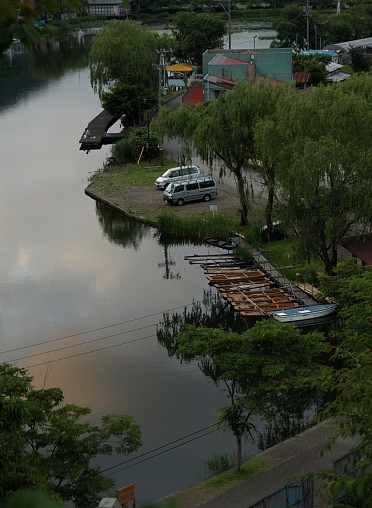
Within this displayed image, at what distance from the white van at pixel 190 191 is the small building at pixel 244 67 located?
47.7ft

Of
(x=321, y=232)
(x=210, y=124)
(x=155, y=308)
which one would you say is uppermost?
(x=210, y=124)

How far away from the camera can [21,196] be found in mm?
35500

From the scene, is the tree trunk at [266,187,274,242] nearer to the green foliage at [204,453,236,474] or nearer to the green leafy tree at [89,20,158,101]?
the green foliage at [204,453,236,474]

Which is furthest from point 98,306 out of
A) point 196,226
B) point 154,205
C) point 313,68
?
point 313,68

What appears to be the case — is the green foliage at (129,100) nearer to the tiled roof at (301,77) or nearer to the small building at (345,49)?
the tiled roof at (301,77)

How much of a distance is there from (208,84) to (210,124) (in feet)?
60.4

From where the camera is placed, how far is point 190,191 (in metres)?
31.7

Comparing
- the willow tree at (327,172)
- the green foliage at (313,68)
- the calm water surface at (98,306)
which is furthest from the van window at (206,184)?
the green foliage at (313,68)

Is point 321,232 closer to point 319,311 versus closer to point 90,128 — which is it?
point 319,311

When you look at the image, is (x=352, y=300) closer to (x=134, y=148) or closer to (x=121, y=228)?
(x=121, y=228)

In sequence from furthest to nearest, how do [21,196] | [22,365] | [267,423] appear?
[21,196] < [22,365] < [267,423]

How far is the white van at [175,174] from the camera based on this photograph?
33.0 meters

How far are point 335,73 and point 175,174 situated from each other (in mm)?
24484

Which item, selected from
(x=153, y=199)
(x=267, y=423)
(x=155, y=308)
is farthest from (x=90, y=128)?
(x=267, y=423)
